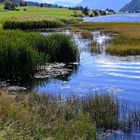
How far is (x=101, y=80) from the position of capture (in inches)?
1150

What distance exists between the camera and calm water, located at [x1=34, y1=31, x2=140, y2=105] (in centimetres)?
2488

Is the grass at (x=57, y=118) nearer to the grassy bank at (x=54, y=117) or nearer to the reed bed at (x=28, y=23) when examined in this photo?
the grassy bank at (x=54, y=117)

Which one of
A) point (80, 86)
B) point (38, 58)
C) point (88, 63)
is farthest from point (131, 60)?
point (80, 86)

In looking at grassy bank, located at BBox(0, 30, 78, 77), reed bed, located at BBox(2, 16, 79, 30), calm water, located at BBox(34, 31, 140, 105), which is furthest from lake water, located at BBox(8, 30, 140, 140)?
reed bed, located at BBox(2, 16, 79, 30)

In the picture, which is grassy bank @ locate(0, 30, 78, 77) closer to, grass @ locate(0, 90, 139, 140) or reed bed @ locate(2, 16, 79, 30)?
grass @ locate(0, 90, 139, 140)

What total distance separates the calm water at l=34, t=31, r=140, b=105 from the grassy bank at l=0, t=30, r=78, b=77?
183 cm

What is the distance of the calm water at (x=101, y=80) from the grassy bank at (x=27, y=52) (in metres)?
1.83

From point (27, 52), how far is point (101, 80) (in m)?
5.29

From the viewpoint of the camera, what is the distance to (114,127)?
1722cm

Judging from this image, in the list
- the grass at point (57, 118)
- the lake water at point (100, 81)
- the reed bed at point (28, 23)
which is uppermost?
the grass at point (57, 118)

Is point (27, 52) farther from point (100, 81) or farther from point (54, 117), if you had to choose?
point (54, 117)

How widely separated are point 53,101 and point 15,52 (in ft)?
35.7

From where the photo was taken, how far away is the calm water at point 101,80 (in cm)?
2488

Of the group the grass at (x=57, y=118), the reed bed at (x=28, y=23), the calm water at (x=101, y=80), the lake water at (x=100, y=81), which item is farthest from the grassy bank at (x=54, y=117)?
the reed bed at (x=28, y=23)
